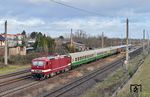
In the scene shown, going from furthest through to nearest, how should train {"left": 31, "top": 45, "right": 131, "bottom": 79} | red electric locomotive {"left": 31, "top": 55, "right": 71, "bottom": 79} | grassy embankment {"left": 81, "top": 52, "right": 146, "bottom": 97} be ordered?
train {"left": 31, "top": 45, "right": 131, "bottom": 79} < red electric locomotive {"left": 31, "top": 55, "right": 71, "bottom": 79} < grassy embankment {"left": 81, "top": 52, "right": 146, "bottom": 97}

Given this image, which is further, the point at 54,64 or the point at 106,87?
the point at 54,64

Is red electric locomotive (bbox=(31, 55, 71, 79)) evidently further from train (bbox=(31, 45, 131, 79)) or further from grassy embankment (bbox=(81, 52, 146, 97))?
grassy embankment (bbox=(81, 52, 146, 97))

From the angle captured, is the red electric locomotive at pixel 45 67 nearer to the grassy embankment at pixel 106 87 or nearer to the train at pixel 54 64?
the train at pixel 54 64

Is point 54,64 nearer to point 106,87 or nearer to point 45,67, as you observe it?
point 45,67

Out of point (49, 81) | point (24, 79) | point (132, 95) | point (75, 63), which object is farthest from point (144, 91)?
point (75, 63)

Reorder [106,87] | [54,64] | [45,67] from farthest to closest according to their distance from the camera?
1. [54,64]
2. [45,67]
3. [106,87]

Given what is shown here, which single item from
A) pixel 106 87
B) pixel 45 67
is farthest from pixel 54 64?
pixel 106 87

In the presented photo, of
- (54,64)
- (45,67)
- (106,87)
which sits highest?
(54,64)

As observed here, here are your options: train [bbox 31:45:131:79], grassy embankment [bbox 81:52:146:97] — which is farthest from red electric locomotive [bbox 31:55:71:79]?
grassy embankment [bbox 81:52:146:97]

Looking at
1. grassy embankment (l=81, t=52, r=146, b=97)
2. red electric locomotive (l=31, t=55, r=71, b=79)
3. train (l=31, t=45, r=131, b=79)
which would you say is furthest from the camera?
train (l=31, t=45, r=131, b=79)

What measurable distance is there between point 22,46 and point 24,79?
36.3 metres

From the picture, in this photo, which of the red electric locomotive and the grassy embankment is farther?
the red electric locomotive

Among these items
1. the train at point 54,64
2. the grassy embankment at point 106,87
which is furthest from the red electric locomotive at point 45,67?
the grassy embankment at point 106,87

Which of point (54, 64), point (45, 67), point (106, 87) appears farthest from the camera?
point (54, 64)
